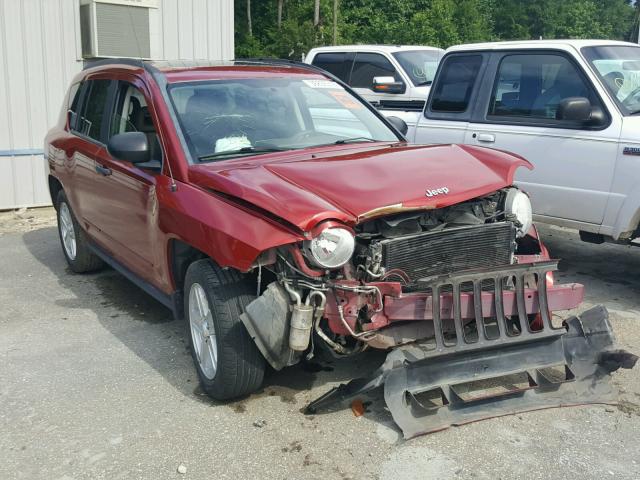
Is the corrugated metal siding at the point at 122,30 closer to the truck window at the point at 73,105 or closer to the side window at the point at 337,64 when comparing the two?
the side window at the point at 337,64

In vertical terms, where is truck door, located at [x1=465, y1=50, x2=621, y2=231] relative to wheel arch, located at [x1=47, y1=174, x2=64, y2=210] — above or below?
above

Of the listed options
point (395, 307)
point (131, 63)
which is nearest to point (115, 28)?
point (131, 63)

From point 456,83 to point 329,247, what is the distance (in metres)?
3.88

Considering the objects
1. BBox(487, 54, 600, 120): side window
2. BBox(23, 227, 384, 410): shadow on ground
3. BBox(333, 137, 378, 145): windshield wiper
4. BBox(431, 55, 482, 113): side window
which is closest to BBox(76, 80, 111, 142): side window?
BBox(23, 227, 384, 410): shadow on ground

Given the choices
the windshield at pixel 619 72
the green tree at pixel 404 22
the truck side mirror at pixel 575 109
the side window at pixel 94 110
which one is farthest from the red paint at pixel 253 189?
the green tree at pixel 404 22

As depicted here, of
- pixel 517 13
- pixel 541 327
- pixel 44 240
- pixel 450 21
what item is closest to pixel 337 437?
pixel 541 327

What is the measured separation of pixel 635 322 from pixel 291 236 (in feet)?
9.97

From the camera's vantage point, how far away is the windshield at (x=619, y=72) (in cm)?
583

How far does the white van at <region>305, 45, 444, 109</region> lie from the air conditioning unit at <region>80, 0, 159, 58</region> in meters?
3.22

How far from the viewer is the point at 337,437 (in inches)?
147

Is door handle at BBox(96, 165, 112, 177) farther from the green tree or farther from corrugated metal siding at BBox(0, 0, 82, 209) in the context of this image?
the green tree

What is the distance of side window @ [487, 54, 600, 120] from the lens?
603cm

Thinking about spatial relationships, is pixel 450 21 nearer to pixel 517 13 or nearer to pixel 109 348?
pixel 517 13

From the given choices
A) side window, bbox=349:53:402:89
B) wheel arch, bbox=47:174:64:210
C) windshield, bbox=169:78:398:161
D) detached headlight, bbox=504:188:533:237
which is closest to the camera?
detached headlight, bbox=504:188:533:237
